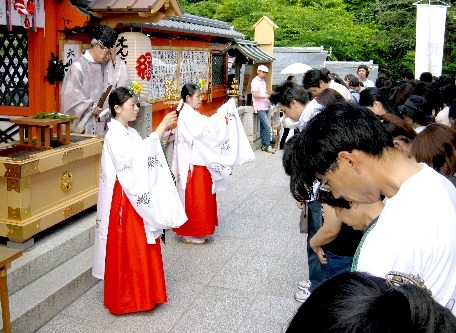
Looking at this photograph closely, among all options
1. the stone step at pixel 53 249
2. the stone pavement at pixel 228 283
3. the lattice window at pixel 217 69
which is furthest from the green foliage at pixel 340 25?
the stone step at pixel 53 249

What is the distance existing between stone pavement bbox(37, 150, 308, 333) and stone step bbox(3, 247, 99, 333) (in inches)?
3.4

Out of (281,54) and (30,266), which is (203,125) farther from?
(281,54)

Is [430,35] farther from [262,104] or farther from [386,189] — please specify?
[386,189]

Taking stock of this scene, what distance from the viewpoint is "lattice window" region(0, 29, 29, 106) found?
7391mm

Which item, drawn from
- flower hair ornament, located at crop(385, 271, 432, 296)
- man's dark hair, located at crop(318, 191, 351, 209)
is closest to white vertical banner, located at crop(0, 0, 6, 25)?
man's dark hair, located at crop(318, 191, 351, 209)

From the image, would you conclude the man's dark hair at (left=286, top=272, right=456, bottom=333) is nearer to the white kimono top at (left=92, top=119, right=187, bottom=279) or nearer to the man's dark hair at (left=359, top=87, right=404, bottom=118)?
the white kimono top at (left=92, top=119, right=187, bottom=279)

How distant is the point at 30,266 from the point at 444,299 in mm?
3878

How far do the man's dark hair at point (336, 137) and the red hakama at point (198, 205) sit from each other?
4632mm

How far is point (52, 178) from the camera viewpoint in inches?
213

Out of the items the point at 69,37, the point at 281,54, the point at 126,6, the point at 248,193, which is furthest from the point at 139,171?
the point at 281,54

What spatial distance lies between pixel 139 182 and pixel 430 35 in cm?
1263

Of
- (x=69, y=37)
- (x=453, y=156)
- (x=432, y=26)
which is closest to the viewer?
(x=453, y=156)

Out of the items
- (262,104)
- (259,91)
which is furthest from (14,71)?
(262,104)

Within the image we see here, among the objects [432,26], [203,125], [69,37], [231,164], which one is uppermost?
[432,26]
